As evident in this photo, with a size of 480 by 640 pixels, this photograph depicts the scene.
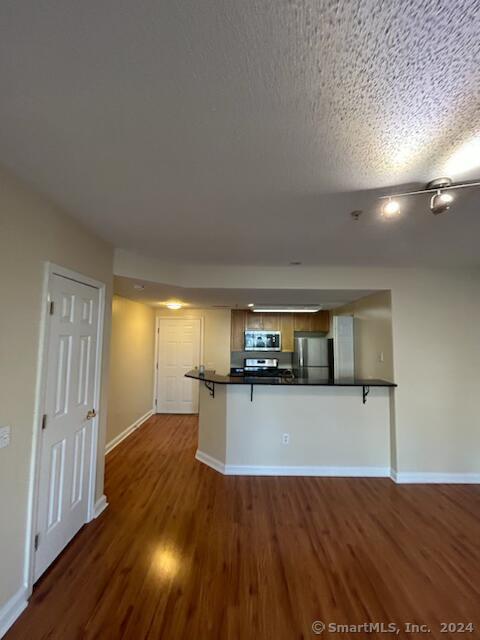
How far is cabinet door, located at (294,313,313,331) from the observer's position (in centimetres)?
599

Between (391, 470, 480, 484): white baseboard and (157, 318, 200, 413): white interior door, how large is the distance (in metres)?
3.99

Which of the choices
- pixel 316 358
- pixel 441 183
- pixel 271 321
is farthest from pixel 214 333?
pixel 441 183

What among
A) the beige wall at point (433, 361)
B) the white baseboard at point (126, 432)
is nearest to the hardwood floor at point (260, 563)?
the beige wall at point (433, 361)

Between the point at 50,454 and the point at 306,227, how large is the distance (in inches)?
95.4

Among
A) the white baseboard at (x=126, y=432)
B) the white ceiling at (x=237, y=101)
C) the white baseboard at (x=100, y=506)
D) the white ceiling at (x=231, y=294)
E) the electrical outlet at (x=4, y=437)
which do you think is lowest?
the white baseboard at (x=100, y=506)

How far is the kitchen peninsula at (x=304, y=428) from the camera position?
138 inches

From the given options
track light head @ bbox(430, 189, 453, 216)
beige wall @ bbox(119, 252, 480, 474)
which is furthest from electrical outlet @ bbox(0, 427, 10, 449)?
track light head @ bbox(430, 189, 453, 216)

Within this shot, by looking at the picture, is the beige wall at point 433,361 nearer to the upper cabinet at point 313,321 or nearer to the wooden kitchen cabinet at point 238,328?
the upper cabinet at point 313,321

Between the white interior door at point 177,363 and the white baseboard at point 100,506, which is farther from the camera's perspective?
the white interior door at point 177,363

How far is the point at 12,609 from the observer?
63.9 inches

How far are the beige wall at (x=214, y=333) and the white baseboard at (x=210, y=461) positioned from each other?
233 cm

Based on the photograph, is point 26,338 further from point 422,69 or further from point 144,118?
point 422,69

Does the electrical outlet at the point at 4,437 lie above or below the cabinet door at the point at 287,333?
below

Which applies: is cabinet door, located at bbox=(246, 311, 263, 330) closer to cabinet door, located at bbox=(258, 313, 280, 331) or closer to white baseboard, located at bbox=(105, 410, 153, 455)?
cabinet door, located at bbox=(258, 313, 280, 331)
